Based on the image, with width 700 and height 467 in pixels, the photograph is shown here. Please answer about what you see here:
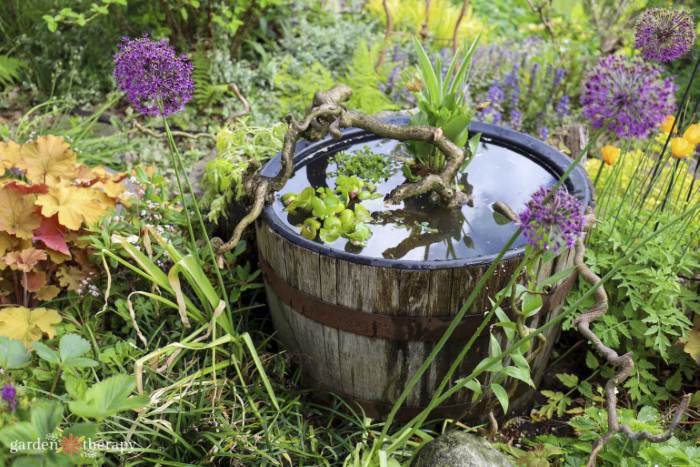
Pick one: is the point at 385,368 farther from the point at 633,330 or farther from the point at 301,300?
the point at 633,330

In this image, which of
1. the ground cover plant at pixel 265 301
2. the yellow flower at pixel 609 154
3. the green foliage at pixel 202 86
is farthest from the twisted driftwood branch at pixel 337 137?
the green foliage at pixel 202 86

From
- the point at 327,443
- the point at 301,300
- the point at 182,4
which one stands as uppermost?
the point at 182,4

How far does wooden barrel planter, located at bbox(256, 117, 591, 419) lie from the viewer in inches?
74.5

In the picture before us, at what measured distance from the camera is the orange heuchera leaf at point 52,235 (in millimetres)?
2348

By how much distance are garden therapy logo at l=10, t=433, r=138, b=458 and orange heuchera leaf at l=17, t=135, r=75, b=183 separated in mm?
1242

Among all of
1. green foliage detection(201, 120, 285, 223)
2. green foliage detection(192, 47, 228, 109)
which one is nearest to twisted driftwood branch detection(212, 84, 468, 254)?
green foliage detection(201, 120, 285, 223)

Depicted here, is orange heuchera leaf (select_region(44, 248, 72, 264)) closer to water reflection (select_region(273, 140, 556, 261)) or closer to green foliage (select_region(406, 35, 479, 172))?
water reflection (select_region(273, 140, 556, 261))

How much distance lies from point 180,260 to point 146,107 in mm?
524

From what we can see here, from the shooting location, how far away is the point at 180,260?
191cm

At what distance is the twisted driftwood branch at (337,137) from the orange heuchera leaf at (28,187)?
78 centimetres

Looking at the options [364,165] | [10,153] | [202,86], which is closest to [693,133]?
[364,165]

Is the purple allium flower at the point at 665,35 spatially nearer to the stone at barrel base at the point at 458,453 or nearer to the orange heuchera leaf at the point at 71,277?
the stone at barrel base at the point at 458,453

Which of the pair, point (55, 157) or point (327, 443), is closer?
point (327, 443)

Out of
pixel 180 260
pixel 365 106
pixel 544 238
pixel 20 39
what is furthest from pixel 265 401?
pixel 20 39
